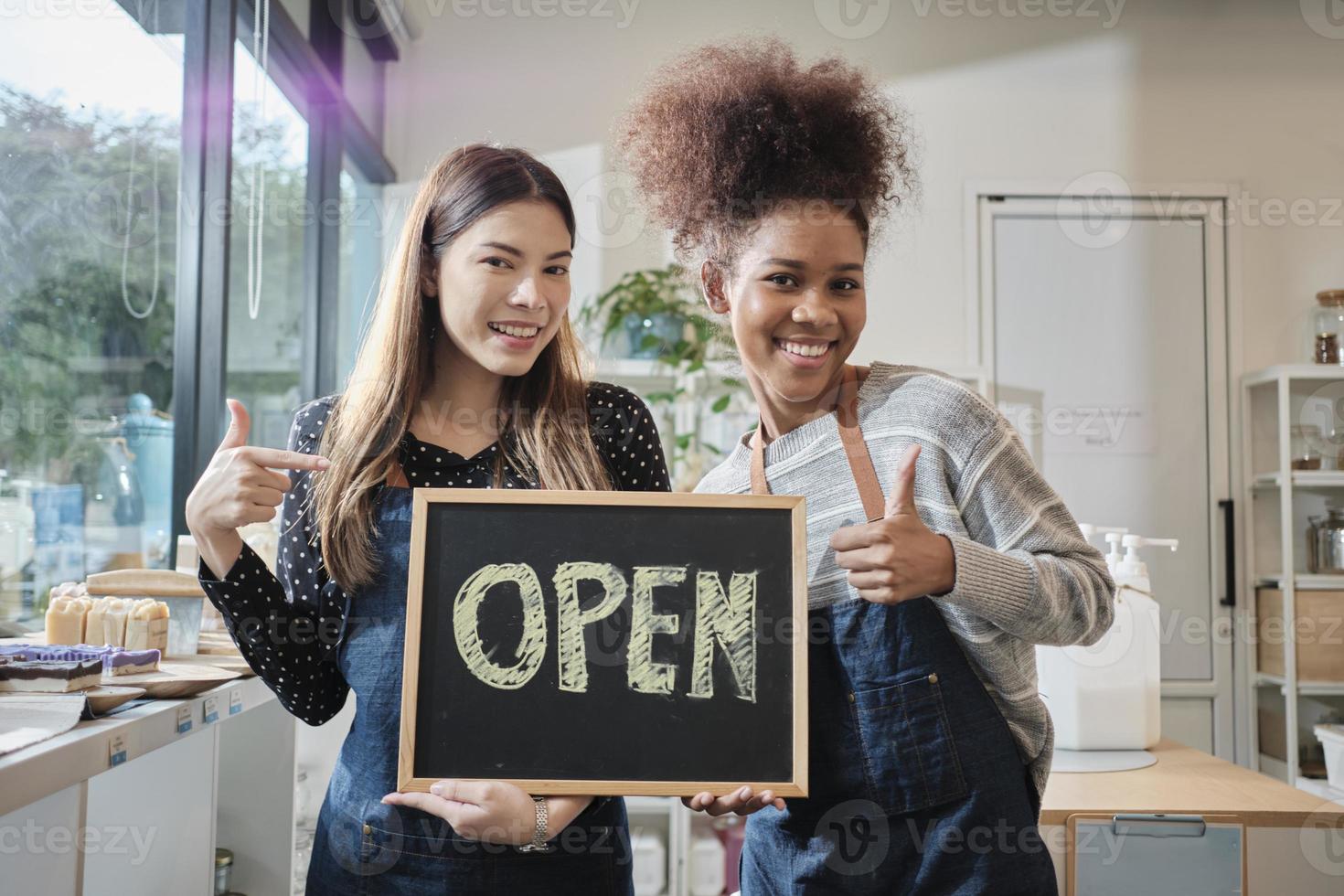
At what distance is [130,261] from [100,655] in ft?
3.48

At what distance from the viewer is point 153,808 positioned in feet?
5.30

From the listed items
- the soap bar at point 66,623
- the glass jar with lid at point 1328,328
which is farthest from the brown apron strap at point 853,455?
the glass jar with lid at point 1328,328

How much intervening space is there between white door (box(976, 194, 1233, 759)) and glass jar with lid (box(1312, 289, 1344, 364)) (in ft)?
0.96

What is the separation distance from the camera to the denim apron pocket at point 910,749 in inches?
45.9

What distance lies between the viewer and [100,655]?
1428mm

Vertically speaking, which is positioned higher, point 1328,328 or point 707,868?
point 1328,328

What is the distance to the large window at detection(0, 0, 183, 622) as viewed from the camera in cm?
181

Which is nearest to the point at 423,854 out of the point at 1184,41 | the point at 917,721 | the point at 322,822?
the point at 322,822

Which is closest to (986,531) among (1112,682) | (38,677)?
(1112,682)

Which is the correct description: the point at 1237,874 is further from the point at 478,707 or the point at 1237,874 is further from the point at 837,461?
the point at 478,707

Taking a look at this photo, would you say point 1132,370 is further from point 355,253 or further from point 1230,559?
point 355,253

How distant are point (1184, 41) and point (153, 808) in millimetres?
4126

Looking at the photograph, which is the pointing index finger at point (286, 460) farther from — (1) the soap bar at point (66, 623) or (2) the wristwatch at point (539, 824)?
(1) the soap bar at point (66, 623)

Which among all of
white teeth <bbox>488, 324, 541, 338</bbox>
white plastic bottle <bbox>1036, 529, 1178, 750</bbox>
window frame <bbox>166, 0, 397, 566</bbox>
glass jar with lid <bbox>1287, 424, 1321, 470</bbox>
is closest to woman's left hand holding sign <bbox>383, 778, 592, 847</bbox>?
white teeth <bbox>488, 324, 541, 338</bbox>
